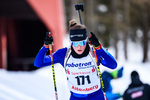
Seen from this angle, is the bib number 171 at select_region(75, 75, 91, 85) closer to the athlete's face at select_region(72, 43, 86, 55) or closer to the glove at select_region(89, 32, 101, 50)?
the athlete's face at select_region(72, 43, 86, 55)

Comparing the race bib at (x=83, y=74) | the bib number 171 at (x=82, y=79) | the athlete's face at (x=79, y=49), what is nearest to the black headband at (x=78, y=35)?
the athlete's face at (x=79, y=49)

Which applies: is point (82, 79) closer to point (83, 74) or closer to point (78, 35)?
point (83, 74)

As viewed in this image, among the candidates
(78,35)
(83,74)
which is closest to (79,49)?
(78,35)

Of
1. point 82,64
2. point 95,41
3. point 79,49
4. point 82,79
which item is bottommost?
point 82,79

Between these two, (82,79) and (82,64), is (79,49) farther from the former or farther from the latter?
(82,79)

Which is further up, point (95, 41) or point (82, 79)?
point (95, 41)

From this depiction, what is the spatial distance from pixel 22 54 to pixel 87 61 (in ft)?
49.3

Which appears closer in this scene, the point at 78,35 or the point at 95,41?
the point at 95,41

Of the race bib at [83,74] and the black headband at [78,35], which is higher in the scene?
the black headband at [78,35]

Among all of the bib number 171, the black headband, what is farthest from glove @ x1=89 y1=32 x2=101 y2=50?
the bib number 171

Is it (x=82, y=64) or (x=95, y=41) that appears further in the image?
(x=82, y=64)

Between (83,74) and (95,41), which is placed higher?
(95,41)

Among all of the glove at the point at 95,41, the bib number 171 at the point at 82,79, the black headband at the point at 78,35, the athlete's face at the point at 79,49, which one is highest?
the black headband at the point at 78,35

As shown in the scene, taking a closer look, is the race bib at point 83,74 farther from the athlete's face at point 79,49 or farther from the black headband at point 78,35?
the black headband at point 78,35
